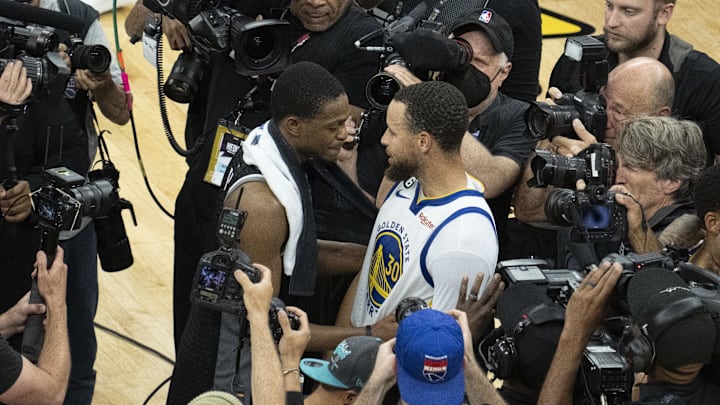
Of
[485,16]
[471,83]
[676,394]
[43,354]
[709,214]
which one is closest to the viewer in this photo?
[676,394]

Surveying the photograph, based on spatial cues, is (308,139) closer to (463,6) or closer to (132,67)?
(463,6)

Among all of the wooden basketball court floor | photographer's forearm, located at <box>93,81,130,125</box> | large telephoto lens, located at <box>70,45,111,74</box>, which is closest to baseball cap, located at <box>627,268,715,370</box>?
large telephoto lens, located at <box>70,45,111,74</box>

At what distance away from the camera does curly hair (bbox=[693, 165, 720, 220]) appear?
3215mm

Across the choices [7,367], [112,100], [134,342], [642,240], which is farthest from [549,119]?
[134,342]

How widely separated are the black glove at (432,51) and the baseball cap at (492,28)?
0.51ft

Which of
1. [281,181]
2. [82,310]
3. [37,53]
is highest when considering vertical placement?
[37,53]

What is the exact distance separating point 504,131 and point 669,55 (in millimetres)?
714

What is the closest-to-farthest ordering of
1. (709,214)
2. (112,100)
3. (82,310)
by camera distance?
(709,214) < (82,310) < (112,100)

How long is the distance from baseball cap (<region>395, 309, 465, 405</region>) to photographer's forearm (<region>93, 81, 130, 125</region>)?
1960 mm

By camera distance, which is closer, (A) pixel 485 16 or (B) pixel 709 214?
(B) pixel 709 214

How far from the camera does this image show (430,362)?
2.70m

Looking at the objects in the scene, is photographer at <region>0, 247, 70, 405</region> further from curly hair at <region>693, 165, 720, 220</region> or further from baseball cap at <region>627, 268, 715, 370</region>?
curly hair at <region>693, 165, 720, 220</region>

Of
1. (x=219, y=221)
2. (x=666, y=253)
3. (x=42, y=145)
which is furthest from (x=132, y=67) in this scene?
(x=666, y=253)

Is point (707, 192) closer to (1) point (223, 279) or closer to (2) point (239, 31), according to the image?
(1) point (223, 279)
